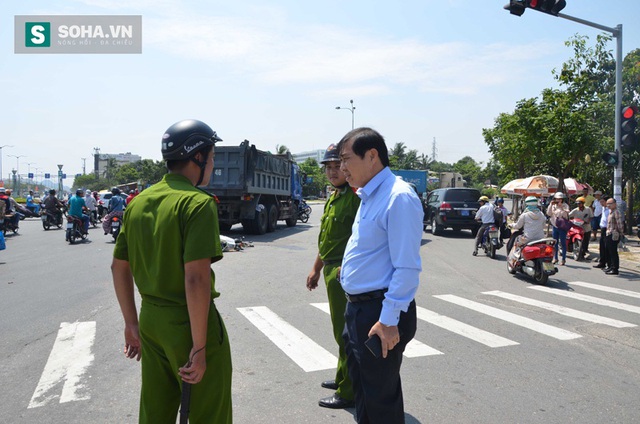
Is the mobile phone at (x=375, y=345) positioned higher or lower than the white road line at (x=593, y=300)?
higher

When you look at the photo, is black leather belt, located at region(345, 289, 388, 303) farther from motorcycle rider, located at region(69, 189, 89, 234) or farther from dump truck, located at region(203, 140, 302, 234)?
motorcycle rider, located at region(69, 189, 89, 234)

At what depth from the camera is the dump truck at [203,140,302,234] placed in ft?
53.0

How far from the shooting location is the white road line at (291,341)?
16.1 feet

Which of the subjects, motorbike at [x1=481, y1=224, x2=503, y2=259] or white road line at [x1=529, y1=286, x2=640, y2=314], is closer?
white road line at [x1=529, y1=286, x2=640, y2=314]

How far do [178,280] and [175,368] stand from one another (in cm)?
41

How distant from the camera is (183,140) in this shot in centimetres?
241

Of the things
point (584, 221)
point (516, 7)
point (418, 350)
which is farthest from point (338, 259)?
point (584, 221)

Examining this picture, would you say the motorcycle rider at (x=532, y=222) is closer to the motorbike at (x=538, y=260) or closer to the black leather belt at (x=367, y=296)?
the motorbike at (x=538, y=260)

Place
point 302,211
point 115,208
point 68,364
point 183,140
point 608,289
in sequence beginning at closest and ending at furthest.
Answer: point 183,140 < point 68,364 < point 608,289 < point 115,208 < point 302,211

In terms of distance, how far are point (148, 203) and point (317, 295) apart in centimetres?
613

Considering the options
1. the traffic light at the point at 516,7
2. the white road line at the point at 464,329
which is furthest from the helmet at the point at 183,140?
the traffic light at the point at 516,7

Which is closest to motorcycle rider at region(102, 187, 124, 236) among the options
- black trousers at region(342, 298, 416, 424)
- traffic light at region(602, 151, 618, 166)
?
traffic light at region(602, 151, 618, 166)

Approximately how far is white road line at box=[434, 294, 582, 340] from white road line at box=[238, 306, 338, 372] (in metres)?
2.84

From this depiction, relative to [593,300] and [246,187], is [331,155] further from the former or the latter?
[246,187]
